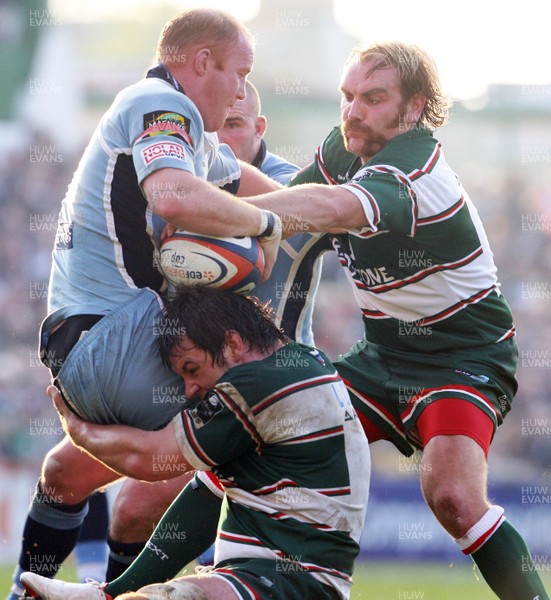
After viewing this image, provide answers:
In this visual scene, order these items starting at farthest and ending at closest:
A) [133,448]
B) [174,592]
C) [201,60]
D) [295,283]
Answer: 1. [295,283]
2. [201,60]
3. [133,448]
4. [174,592]

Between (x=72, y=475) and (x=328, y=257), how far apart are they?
9005 millimetres

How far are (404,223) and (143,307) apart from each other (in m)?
1.26

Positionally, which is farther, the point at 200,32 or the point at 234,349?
the point at 200,32

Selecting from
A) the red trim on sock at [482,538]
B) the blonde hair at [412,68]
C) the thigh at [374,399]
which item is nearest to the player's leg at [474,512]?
the red trim on sock at [482,538]

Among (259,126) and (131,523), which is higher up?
(259,126)

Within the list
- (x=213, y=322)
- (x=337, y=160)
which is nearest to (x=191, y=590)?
(x=213, y=322)

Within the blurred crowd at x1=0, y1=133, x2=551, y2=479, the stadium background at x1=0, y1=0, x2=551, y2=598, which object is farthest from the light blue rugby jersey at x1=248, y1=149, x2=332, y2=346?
the blurred crowd at x1=0, y1=133, x2=551, y2=479

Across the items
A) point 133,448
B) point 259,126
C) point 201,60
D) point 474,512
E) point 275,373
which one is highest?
point 201,60

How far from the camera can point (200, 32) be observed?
429cm

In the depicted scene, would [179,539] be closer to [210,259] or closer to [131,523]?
[131,523]

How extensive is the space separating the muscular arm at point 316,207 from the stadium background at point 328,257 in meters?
0.98

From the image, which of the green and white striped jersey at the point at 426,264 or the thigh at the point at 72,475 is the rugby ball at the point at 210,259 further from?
the thigh at the point at 72,475

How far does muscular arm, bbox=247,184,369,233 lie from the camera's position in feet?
14.2

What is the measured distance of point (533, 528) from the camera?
1125 cm
